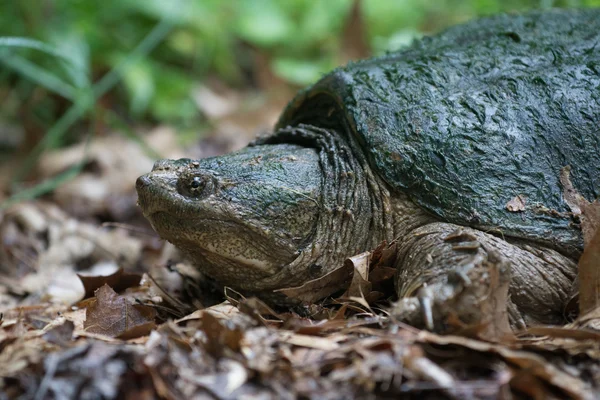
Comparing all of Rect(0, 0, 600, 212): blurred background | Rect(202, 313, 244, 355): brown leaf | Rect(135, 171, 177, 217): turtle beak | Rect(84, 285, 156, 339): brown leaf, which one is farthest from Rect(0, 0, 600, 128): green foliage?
Rect(202, 313, 244, 355): brown leaf

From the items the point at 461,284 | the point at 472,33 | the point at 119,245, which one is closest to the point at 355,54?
the point at 472,33

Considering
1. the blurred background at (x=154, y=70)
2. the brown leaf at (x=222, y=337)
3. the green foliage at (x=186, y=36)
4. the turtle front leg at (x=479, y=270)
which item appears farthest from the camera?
the green foliage at (x=186, y=36)

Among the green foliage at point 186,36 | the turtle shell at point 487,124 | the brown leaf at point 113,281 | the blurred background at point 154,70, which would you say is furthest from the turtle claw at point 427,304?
the green foliage at point 186,36

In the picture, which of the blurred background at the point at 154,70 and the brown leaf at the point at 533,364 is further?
the blurred background at the point at 154,70

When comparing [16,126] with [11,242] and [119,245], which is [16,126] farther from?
[119,245]

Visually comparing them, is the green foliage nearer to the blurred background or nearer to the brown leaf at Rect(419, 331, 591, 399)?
the blurred background

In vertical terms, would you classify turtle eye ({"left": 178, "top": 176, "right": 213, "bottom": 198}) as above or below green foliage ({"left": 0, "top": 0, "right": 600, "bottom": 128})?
below

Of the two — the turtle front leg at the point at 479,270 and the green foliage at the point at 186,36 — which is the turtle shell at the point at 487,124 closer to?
the turtle front leg at the point at 479,270

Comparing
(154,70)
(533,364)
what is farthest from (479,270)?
(154,70)
